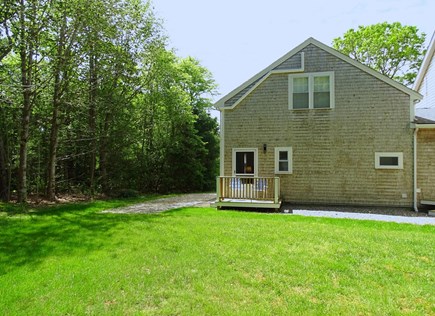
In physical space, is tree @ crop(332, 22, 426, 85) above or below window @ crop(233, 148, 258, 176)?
above

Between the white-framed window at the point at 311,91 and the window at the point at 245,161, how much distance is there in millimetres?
2461

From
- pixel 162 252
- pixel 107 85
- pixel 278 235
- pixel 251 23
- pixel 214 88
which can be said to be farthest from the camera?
pixel 214 88

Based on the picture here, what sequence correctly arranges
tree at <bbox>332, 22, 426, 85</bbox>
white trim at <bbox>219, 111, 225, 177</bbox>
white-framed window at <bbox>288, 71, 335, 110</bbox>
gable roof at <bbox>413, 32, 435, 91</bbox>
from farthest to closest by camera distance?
tree at <bbox>332, 22, 426, 85</bbox> < gable roof at <bbox>413, 32, 435, 91</bbox> < white trim at <bbox>219, 111, 225, 177</bbox> < white-framed window at <bbox>288, 71, 335, 110</bbox>

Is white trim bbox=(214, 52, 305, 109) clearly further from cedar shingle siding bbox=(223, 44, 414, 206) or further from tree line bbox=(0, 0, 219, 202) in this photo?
tree line bbox=(0, 0, 219, 202)

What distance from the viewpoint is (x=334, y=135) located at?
424 inches

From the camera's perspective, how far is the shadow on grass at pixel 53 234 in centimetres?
459

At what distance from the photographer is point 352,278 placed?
3.66m

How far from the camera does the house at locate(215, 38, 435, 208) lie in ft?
33.1

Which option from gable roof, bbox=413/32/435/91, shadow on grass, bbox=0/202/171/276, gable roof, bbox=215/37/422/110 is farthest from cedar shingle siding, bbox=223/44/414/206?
gable roof, bbox=413/32/435/91

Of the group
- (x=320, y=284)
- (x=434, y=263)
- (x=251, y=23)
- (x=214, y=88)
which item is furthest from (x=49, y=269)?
(x=214, y=88)

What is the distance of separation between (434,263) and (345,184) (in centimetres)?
665

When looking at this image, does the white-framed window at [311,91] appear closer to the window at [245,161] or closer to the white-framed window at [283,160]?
the white-framed window at [283,160]

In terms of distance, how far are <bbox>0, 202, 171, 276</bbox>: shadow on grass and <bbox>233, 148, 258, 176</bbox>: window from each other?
4.57m

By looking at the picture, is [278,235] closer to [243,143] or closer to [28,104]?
[243,143]
